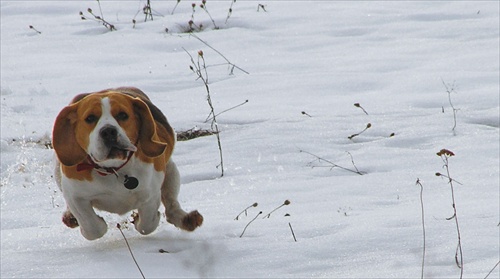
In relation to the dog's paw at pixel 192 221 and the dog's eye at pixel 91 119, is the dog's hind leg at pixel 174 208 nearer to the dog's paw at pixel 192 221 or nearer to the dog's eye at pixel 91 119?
the dog's paw at pixel 192 221

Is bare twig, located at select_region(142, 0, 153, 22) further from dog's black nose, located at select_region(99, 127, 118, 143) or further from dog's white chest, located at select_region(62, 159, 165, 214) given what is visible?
dog's black nose, located at select_region(99, 127, 118, 143)

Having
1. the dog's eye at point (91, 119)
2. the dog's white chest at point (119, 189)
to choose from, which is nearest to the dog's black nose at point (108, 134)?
the dog's eye at point (91, 119)

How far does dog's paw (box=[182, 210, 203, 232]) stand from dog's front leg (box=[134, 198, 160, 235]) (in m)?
0.13

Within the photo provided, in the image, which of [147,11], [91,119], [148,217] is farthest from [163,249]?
[147,11]

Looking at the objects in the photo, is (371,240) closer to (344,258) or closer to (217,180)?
(344,258)

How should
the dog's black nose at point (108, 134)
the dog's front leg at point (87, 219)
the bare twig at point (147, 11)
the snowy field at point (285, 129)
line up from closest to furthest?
1. the dog's black nose at point (108, 134)
2. the snowy field at point (285, 129)
3. the dog's front leg at point (87, 219)
4. the bare twig at point (147, 11)

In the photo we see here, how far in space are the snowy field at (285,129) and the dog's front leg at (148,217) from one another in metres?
0.06

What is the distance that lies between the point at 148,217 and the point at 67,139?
640mm

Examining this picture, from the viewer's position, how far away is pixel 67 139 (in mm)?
4180

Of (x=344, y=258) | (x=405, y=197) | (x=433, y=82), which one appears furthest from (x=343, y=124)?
(x=344, y=258)

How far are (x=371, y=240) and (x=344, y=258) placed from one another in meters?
0.24

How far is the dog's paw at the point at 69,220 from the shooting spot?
4772mm

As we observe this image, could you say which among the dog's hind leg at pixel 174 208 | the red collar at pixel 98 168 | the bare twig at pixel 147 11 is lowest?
the bare twig at pixel 147 11

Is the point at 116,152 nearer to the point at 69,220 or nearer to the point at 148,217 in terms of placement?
the point at 148,217
